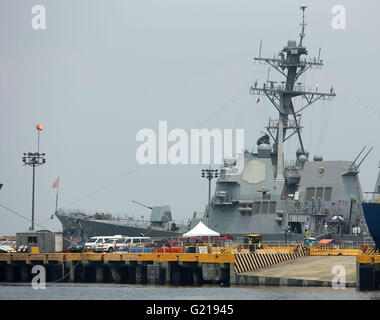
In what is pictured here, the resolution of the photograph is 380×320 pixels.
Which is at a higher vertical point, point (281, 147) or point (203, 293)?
point (281, 147)

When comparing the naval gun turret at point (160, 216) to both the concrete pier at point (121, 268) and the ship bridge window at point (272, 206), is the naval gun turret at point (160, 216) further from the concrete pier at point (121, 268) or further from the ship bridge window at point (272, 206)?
the concrete pier at point (121, 268)

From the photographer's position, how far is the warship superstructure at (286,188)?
248 feet

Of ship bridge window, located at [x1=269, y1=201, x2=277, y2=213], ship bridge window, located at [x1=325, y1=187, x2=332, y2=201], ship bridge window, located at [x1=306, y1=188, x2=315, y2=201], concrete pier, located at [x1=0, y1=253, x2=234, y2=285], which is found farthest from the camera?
ship bridge window, located at [x1=269, y1=201, x2=277, y2=213]

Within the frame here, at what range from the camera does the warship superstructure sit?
2981 inches

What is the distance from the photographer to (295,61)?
272 feet

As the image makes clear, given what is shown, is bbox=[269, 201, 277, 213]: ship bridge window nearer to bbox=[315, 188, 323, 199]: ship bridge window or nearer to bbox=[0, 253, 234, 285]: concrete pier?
bbox=[315, 188, 323, 199]: ship bridge window

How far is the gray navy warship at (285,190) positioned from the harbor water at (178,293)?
830 inches

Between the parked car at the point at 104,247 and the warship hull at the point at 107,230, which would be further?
the warship hull at the point at 107,230

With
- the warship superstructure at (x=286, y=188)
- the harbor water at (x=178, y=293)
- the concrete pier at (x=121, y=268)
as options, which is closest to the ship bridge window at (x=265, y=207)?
the warship superstructure at (x=286, y=188)

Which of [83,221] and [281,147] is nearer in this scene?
[281,147]

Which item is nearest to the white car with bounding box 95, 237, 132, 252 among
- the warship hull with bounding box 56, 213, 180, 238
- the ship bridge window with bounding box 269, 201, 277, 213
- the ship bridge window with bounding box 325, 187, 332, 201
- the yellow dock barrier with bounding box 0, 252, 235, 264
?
the yellow dock barrier with bounding box 0, 252, 235, 264

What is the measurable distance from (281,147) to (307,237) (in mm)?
10422
